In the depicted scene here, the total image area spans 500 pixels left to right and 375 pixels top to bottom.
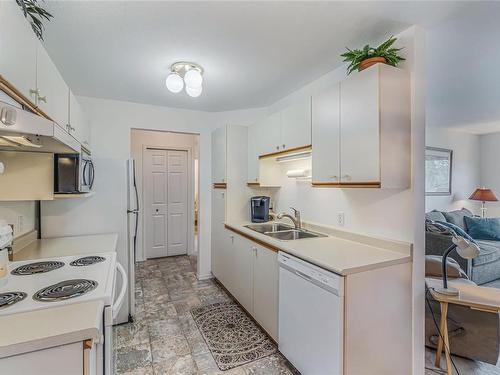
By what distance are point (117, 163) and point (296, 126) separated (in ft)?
5.92

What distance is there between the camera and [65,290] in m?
1.24

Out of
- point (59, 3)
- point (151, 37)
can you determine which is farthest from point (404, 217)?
point (59, 3)

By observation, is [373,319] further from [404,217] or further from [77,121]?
[77,121]

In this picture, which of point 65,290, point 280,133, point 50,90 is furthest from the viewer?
point 280,133

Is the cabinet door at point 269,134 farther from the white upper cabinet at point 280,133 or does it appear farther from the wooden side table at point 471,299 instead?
the wooden side table at point 471,299

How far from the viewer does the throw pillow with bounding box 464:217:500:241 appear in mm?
4188

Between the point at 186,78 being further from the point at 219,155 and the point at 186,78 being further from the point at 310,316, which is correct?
the point at 310,316

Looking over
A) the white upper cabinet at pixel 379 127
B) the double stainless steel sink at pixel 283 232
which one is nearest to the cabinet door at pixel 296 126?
the white upper cabinet at pixel 379 127

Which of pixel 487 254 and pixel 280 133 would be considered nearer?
pixel 280 133

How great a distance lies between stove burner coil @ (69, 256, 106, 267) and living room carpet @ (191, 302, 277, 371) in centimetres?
117

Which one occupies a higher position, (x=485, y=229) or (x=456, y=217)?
(x=456, y=217)

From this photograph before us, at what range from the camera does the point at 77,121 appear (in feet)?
7.39

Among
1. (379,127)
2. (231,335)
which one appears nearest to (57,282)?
(231,335)

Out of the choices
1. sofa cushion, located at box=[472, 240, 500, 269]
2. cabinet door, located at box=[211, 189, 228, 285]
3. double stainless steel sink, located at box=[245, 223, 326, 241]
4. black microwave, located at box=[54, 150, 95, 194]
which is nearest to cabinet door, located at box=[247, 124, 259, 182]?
cabinet door, located at box=[211, 189, 228, 285]
